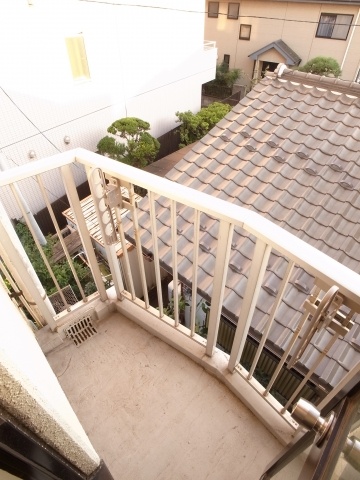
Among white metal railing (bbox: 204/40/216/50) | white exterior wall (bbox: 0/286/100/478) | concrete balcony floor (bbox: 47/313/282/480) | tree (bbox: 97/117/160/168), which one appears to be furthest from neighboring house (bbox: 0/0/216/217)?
white exterior wall (bbox: 0/286/100/478)

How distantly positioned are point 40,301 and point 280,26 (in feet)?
48.6

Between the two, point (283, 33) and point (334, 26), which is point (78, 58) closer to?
point (283, 33)

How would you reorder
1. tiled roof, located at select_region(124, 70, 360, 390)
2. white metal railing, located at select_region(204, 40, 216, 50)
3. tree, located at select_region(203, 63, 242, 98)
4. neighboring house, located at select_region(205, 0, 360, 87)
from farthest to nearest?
tree, located at select_region(203, 63, 242, 98) < neighboring house, located at select_region(205, 0, 360, 87) < white metal railing, located at select_region(204, 40, 216, 50) < tiled roof, located at select_region(124, 70, 360, 390)

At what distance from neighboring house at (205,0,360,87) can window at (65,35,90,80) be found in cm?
906

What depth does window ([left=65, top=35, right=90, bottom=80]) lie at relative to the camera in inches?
219

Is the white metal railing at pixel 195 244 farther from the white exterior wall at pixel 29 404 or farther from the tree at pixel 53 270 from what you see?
the tree at pixel 53 270

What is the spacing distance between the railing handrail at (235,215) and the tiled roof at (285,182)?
1.56 meters

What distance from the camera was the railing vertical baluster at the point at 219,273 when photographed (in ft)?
3.64

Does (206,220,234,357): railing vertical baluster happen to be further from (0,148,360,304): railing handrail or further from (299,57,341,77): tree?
(299,57,341,77): tree

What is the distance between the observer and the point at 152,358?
172 centimetres

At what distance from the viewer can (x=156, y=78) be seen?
7.71m

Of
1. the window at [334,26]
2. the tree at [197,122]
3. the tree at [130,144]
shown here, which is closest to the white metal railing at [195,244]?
the tree at [130,144]

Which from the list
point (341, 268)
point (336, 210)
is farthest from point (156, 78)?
point (341, 268)

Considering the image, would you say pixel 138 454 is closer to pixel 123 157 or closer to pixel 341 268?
pixel 341 268
